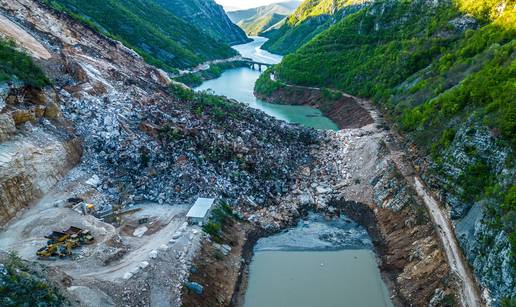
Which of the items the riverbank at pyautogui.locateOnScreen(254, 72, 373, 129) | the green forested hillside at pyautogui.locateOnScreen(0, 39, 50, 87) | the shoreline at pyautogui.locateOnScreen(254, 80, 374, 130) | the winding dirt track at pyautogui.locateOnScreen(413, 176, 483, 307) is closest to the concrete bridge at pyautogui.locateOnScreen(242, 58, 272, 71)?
the riverbank at pyautogui.locateOnScreen(254, 72, 373, 129)

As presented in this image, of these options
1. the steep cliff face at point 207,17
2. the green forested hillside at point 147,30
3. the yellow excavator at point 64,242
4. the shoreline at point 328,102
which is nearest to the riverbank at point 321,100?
the shoreline at point 328,102

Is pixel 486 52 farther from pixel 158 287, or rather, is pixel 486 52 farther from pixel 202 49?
pixel 202 49

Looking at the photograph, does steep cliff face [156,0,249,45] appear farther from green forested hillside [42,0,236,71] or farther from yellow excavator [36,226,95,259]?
yellow excavator [36,226,95,259]

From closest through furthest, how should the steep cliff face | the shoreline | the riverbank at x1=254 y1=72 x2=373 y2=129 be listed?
the shoreline < the riverbank at x1=254 y1=72 x2=373 y2=129 < the steep cliff face

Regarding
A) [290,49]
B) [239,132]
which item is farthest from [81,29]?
[290,49]

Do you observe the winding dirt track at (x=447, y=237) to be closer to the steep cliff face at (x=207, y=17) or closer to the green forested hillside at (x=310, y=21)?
the green forested hillside at (x=310, y=21)

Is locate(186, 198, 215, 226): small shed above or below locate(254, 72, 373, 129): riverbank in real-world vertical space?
below

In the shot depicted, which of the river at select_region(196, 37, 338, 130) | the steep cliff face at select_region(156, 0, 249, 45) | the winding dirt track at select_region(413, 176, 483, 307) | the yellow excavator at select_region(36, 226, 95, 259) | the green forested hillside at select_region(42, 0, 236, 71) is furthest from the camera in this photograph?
the steep cliff face at select_region(156, 0, 249, 45)
